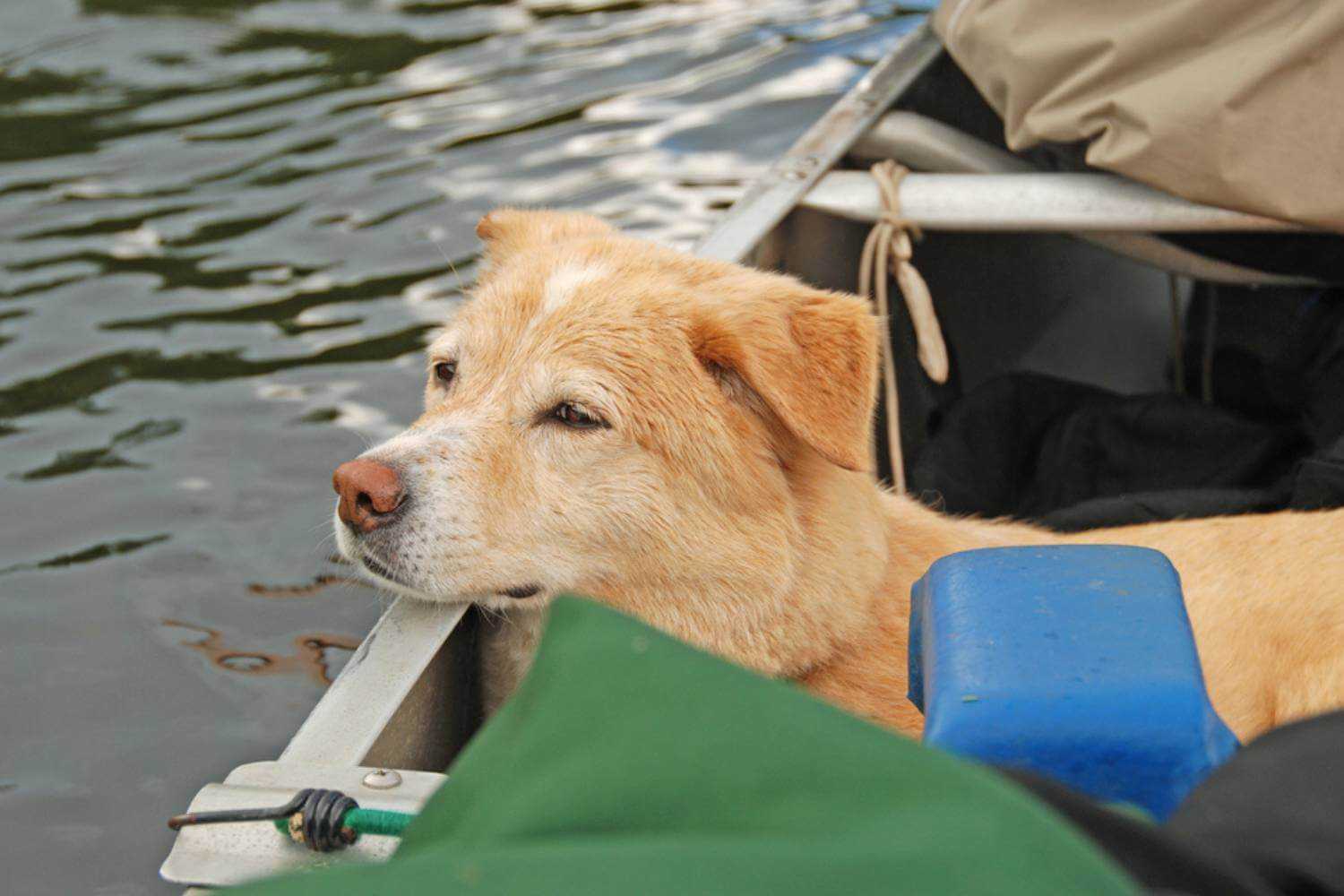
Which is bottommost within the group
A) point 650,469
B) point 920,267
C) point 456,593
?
point 920,267

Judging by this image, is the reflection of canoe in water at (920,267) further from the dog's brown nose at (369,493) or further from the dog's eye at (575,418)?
the dog's eye at (575,418)

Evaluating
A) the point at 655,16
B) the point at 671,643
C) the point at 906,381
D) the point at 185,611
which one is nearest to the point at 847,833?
the point at 671,643

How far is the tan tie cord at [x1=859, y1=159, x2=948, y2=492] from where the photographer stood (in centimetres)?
388

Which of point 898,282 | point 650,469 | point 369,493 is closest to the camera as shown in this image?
point 369,493

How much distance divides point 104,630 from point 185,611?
26 cm

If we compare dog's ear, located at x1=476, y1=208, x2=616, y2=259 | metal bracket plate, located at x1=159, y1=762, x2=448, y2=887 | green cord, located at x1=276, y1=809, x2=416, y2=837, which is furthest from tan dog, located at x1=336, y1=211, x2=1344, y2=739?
green cord, located at x1=276, y1=809, x2=416, y2=837

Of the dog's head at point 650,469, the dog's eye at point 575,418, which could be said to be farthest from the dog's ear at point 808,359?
the dog's eye at point 575,418

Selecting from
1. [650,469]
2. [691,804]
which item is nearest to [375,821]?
[691,804]

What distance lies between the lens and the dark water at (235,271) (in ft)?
13.4

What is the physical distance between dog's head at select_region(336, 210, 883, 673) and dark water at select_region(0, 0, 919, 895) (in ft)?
5.33

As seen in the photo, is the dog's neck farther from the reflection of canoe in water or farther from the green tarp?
the green tarp

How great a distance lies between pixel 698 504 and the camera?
2.61 meters

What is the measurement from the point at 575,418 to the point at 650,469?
0.18 meters

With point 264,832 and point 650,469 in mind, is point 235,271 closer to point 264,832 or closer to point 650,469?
point 650,469
